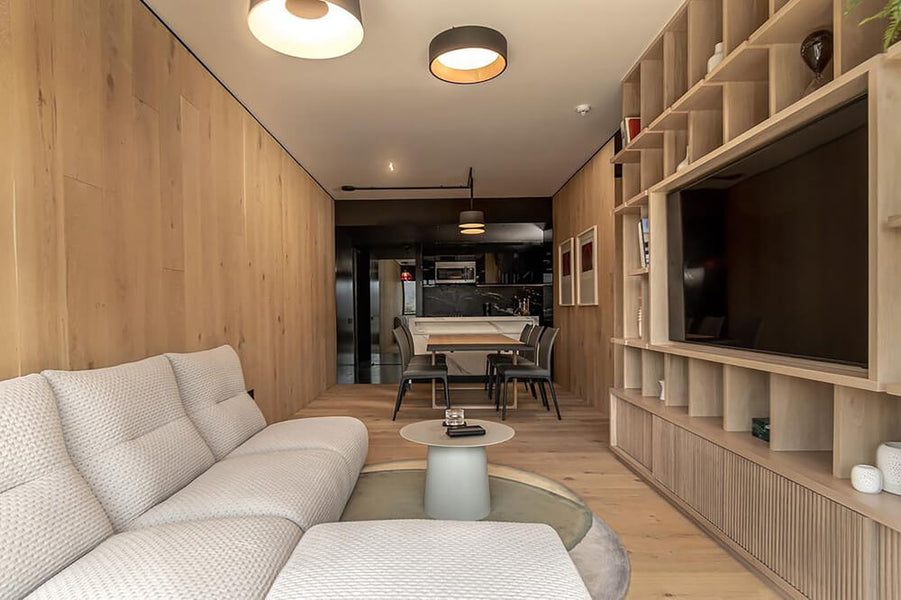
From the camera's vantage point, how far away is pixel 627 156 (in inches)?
140

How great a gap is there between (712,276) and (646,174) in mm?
1026

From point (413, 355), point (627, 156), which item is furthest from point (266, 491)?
point (413, 355)

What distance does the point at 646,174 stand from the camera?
11.0 ft

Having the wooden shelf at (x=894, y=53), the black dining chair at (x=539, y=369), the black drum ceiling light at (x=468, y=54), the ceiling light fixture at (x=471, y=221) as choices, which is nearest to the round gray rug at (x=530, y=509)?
the black dining chair at (x=539, y=369)

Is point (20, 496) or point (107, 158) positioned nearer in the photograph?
point (20, 496)

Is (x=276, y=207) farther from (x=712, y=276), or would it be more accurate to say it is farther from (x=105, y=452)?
(x=712, y=276)

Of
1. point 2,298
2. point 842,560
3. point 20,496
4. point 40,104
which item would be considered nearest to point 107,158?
point 40,104

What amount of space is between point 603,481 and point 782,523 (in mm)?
1336

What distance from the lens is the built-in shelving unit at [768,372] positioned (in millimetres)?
1516

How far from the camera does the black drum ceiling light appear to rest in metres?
2.73

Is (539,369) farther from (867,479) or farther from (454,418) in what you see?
(867,479)

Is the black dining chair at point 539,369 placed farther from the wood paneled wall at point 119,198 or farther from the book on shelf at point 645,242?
the wood paneled wall at point 119,198

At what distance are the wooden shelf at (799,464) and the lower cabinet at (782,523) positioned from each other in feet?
0.10

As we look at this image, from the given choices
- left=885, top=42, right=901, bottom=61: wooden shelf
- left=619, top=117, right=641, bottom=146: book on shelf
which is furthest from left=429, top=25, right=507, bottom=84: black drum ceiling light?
left=885, top=42, right=901, bottom=61: wooden shelf
